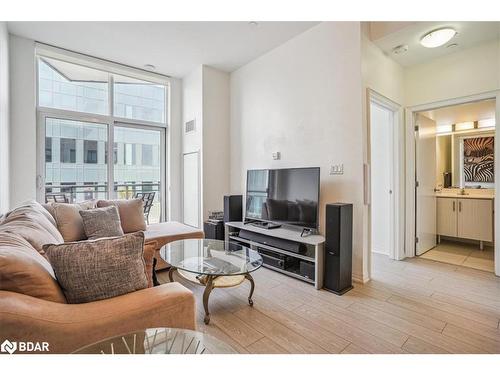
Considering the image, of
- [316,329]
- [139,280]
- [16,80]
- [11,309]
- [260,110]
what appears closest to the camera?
[11,309]

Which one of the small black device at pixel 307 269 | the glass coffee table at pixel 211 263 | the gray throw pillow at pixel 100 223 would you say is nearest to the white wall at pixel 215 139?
the gray throw pillow at pixel 100 223

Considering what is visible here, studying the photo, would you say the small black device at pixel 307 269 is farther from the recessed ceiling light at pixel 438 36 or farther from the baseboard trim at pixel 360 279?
the recessed ceiling light at pixel 438 36

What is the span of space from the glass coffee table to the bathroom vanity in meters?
3.53

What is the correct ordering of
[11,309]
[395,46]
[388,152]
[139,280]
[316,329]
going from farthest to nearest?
[388,152] → [395,46] → [316,329] → [139,280] → [11,309]

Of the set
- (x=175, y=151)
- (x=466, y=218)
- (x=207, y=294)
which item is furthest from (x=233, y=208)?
(x=466, y=218)

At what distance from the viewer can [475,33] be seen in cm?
270

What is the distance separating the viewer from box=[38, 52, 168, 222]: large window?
12.4 ft

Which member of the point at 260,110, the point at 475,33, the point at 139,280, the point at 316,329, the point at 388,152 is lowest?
the point at 316,329

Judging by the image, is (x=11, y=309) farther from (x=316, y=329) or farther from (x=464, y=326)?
(x=464, y=326)

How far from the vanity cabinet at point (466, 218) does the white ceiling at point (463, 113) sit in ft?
4.39

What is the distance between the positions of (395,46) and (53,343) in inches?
151

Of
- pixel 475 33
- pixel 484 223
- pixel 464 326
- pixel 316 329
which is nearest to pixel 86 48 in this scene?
pixel 316 329

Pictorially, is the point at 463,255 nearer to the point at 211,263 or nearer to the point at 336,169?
the point at 336,169

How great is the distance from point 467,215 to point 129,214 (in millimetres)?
4937
